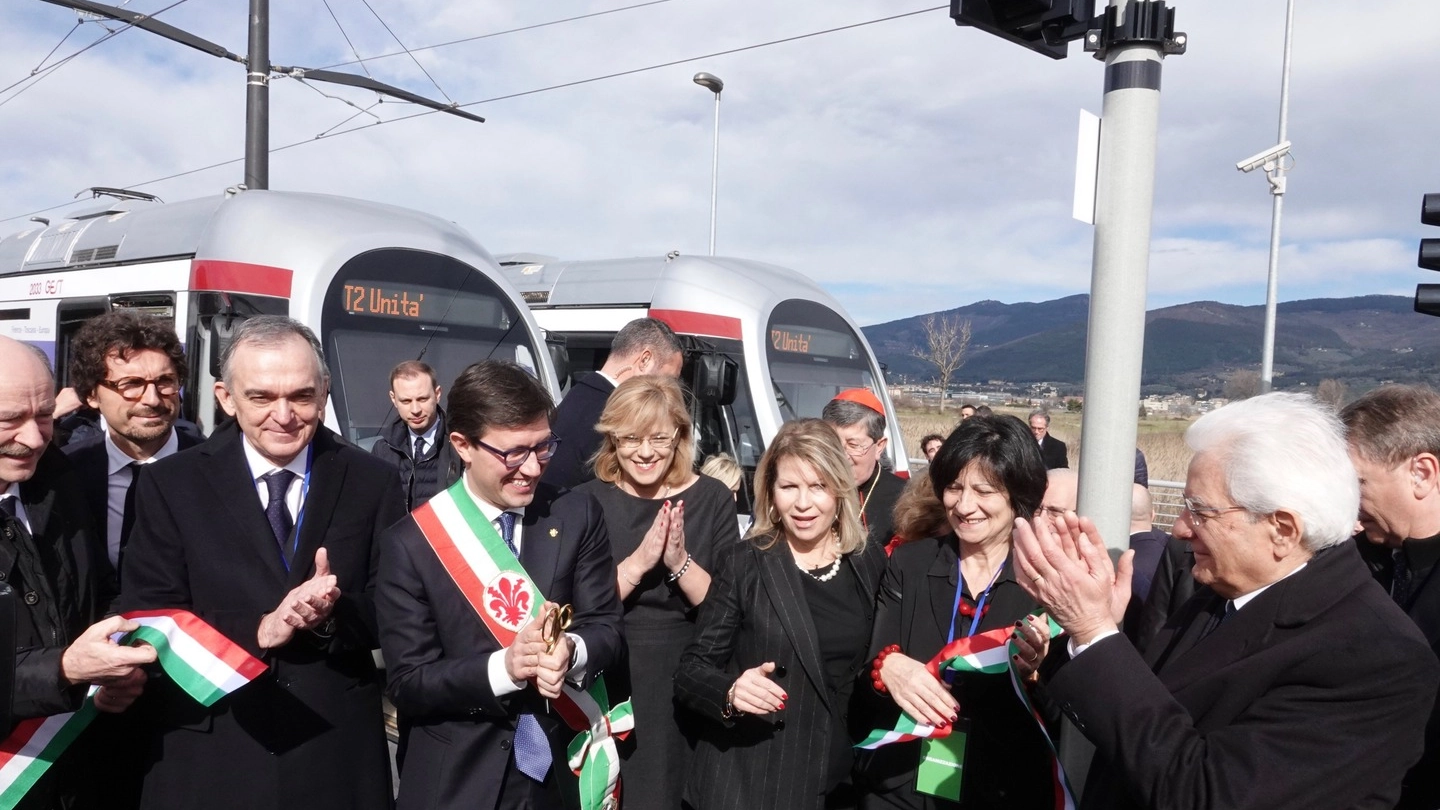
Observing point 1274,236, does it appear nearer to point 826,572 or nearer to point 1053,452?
point 1053,452

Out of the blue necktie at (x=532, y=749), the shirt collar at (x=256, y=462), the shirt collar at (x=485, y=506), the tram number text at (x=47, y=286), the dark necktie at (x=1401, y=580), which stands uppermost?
the tram number text at (x=47, y=286)

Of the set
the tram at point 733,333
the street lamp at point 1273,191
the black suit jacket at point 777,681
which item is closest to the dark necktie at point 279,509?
the black suit jacket at point 777,681

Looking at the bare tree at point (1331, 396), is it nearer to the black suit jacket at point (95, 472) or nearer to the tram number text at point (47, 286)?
the black suit jacket at point (95, 472)

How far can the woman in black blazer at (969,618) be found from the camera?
2.81 metres

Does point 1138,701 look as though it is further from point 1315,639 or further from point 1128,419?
point 1128,419

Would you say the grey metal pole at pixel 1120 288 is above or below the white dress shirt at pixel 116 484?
above

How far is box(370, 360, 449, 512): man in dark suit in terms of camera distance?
6.37 m

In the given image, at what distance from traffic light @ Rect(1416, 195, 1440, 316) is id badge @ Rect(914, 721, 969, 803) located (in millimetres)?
3257

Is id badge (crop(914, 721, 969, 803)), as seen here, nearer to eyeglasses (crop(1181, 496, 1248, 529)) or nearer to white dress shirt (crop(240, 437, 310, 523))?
eyeglasses (crop(1181, 496, 1248, 529))

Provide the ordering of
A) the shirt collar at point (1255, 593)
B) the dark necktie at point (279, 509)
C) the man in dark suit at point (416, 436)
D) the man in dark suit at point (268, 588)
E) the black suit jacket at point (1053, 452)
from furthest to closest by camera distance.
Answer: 1. the black suit jacket at point (1053, 452)
2. the man in dark suit at point (416, 436)
3. the dark necktie at point (279, 509)
4. the man in dark suit at point (268, 588)
5. the shirt collar at point (1255, 593)

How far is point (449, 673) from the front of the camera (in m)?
2.48

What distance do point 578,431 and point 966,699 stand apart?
91.6 inches

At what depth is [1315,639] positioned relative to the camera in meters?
1.94

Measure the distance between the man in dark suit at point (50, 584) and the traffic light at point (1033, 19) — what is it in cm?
304
